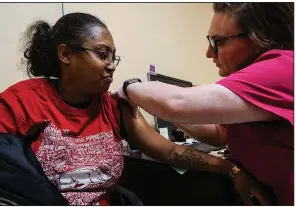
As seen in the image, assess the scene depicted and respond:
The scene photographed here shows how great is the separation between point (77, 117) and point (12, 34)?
2.94 ft

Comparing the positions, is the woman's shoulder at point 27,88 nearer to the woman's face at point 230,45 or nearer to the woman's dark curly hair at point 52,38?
the woman's dark curly hair at point 52,38

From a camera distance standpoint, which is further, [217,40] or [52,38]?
[52,38]

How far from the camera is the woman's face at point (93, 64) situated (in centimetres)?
132

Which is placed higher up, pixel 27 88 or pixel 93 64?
pixel 93 64

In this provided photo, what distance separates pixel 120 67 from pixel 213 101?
1.56 metres

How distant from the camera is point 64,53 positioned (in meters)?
1.38

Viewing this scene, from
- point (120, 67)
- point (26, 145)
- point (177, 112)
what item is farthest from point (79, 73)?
point (120, 67)

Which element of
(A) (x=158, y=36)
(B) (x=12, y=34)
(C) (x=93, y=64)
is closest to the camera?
(C) (x=93, y=64)

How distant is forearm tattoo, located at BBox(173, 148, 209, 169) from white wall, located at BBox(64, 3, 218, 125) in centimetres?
95

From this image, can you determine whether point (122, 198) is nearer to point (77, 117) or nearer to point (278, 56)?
point (77, 117)

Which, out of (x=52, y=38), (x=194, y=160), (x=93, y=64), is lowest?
(x=194, y=160)

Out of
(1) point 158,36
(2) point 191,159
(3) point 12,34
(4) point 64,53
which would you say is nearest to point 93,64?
(4) point 64,53

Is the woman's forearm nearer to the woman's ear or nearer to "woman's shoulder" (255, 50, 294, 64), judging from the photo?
"woman's shoulder" (255, 50, 294, 64)

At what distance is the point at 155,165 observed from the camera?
163 cm
